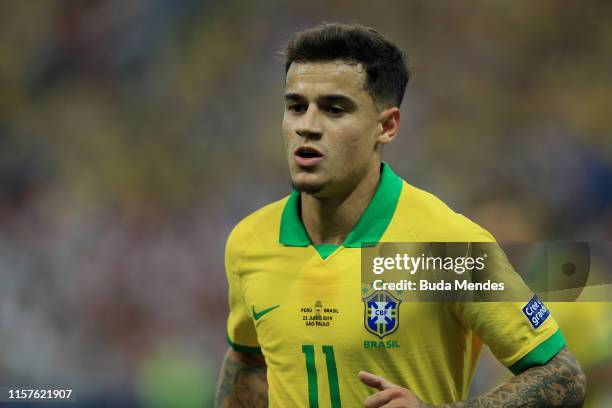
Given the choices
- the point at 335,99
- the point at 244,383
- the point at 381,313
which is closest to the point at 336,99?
the point at 335,99

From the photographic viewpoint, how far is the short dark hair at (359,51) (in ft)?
7.79

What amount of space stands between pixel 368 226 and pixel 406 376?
43 centimetres

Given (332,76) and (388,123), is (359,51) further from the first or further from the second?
(388,123)

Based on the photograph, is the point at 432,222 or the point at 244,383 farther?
the point at 244,383

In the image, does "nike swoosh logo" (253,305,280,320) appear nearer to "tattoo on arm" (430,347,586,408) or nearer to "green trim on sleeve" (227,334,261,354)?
"green trim on sleeve" (227,334,261,354)

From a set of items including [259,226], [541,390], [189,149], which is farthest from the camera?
[189,149]

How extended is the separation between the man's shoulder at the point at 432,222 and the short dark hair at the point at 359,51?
0.29 m

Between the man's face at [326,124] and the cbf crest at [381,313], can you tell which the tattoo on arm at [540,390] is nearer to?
the cbf crest at [381,313]

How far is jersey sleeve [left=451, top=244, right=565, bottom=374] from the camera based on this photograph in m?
2.20

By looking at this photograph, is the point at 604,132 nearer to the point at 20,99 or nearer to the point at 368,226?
the point at 368,226

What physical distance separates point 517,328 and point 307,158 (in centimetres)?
71

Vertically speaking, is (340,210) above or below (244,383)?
above

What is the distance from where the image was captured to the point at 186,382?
4074 mm

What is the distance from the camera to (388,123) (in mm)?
2469
